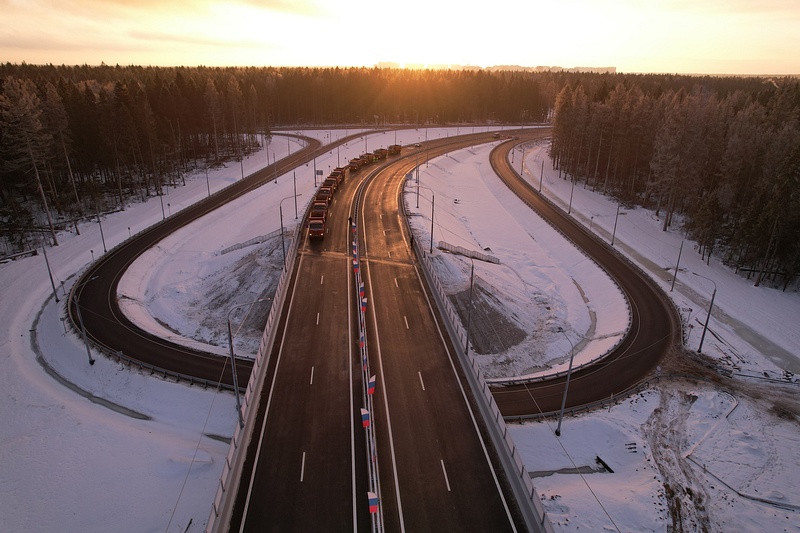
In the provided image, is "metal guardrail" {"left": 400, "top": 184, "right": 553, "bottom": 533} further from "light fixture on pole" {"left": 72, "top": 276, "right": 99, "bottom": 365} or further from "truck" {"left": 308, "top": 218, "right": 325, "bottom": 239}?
"light fixture on pole" {"left": 72, "top": 276, "right": 99, "bottom": 365}

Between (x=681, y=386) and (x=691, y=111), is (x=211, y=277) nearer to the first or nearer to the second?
(x=681, y=386)

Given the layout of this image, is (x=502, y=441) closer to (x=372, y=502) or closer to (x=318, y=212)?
(x=372, y=502)

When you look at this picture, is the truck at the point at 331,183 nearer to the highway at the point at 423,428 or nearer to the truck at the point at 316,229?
the truck at the point at 316,229

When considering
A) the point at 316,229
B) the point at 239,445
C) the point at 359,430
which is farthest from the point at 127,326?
the point at 359,430

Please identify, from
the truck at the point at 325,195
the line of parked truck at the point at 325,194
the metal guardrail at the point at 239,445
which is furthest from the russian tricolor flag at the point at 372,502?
the truck at the point at 325,195

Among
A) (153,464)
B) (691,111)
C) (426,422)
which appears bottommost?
(153,464)

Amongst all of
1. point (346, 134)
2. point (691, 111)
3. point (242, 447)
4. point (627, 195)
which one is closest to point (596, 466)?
point (242, 447)

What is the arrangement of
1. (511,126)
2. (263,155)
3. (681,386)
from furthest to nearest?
(511,126) < (263,155) < (681,386)
